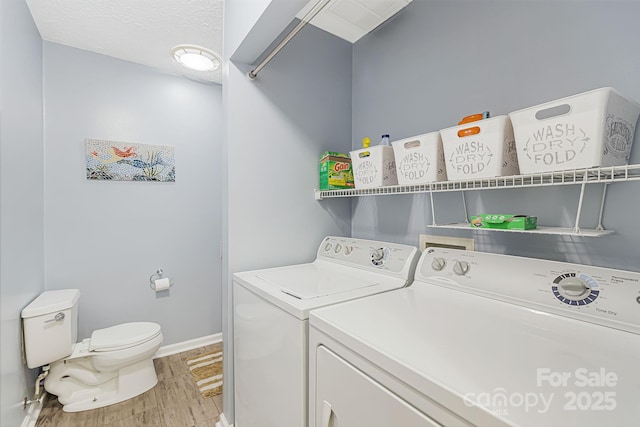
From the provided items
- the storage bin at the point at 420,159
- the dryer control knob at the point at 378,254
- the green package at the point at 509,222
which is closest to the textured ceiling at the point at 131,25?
the storage bin at the point at 420,159

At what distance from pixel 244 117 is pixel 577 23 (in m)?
1.47

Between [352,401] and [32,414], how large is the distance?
87.6 inches

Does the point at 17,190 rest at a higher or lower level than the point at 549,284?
higher

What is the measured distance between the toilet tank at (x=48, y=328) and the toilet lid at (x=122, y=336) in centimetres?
15

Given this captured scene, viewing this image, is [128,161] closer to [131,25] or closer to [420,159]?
[131,25]

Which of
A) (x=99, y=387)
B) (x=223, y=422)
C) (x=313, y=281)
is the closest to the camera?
(x=313, y=281)

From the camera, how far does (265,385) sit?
1.14 m

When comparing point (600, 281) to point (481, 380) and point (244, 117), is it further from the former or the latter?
point (244, 117)

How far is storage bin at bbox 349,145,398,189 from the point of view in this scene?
1.36m

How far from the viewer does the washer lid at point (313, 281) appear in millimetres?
1126

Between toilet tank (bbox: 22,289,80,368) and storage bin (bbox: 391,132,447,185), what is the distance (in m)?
2.21

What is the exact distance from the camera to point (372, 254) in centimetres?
144

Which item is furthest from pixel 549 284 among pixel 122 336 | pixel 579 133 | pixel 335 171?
pixel 122 336

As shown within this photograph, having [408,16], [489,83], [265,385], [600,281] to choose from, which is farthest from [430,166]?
[265,385]
